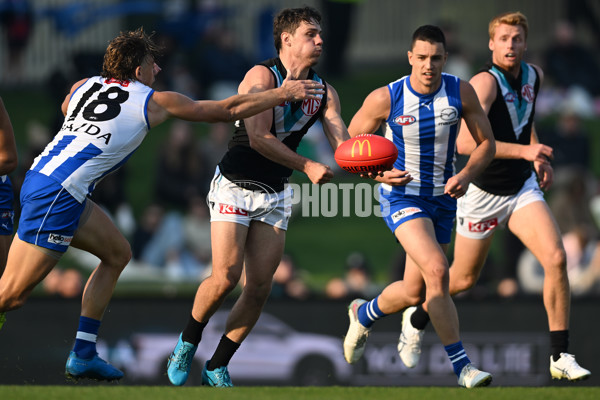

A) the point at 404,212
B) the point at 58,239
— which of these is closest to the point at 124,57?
the point at 58,239

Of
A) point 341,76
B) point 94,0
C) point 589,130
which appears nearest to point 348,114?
point 341,76

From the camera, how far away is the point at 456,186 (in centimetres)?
738

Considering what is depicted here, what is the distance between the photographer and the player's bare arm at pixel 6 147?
281 inches

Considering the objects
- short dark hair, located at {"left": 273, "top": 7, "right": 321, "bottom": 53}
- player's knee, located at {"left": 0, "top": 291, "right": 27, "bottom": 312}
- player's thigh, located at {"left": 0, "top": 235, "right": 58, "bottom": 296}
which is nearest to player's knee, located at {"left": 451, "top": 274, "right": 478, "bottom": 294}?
short dark hair, located at {"left": 273, "top": 7, "right": 321, "bottom": 53}

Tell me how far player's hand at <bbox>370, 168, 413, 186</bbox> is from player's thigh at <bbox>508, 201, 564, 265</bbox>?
1.19m

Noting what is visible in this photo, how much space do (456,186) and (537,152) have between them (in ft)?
2.79

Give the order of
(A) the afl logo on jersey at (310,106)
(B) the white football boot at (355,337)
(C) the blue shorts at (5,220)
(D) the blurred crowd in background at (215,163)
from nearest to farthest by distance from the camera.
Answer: (C) the blue shorts at (5,220), (A) the afl logo on jersey at (310,106), (B) the white football boot at (355,337), (D) the blurred crowd in background at (215,163)

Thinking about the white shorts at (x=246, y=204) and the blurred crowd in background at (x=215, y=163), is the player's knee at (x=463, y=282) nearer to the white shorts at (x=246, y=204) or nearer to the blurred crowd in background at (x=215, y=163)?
the white shorts at (x=246, y=204)

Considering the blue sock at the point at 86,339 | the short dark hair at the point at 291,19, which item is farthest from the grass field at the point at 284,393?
the short dark hair at the point at 291,19

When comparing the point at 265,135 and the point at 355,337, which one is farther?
the point at 355,337

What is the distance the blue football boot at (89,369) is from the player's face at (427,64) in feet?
10.4

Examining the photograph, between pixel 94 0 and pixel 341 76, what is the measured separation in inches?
211

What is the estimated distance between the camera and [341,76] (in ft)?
68.6

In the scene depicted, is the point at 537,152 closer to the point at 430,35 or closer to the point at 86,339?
the point at 430,35
